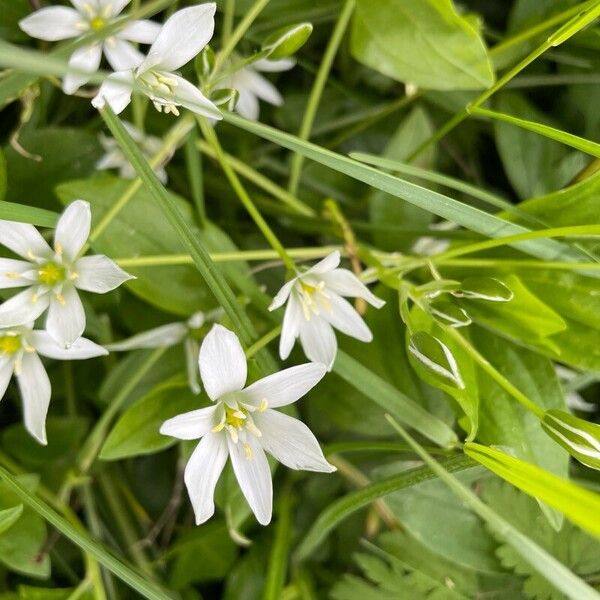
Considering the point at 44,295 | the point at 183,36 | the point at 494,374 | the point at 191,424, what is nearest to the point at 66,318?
the point at 44,295

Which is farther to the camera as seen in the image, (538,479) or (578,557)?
(578,557)

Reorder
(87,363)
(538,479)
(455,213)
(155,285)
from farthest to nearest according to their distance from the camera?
(87,363), (155,285), (455,213), (538,479)

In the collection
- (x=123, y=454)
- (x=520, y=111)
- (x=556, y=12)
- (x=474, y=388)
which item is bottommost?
(x=123, y=454)

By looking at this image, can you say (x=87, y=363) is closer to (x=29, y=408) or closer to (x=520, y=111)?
(x=29, y=408)

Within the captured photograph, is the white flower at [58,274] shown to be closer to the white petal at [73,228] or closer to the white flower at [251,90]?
the white petal at [73,228]

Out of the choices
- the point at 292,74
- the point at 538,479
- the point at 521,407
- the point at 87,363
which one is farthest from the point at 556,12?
the point at 87,363

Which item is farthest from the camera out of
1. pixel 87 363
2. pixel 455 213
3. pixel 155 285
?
pixel 87 363

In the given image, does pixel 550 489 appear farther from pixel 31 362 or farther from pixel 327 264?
pixel 31 362
